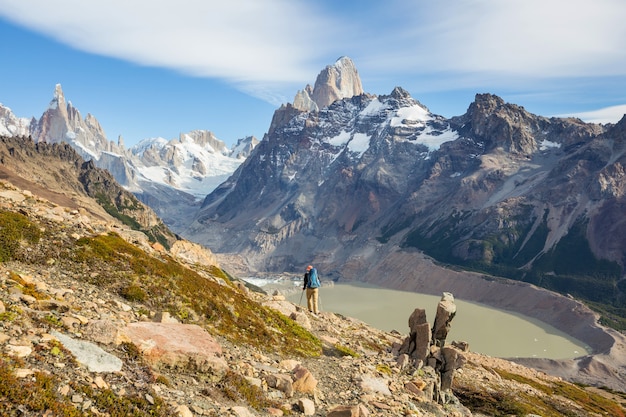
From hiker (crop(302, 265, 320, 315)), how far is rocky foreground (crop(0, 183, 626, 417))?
808cm

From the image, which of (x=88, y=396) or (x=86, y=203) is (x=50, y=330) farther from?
(x=86, y=203)

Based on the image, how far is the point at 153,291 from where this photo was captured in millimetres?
20953

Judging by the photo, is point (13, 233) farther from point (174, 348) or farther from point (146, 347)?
point (174, 348)

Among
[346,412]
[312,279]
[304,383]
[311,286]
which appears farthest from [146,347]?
[311,286]

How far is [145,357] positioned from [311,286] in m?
23.6

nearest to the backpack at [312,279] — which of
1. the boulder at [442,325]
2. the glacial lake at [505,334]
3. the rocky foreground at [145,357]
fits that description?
the rocky foreground at [145,357]

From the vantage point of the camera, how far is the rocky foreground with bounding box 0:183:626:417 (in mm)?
11570

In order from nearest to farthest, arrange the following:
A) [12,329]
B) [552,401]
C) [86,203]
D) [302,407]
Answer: [12,329] → [302,407] → [552,401] → [86,203]

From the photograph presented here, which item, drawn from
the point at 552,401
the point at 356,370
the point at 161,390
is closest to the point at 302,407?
the point at 161,390

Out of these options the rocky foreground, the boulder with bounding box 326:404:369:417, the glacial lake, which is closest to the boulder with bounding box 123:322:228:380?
the rocky foreground

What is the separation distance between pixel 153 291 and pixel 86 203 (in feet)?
540

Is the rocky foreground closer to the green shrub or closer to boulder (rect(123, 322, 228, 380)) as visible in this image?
boulder (rect(123, 322, 228, 380))

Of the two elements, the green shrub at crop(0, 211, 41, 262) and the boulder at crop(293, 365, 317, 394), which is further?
the green shrub at crop(0, 211, 41, 262)

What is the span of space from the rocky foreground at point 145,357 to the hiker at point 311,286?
26.5 feet
